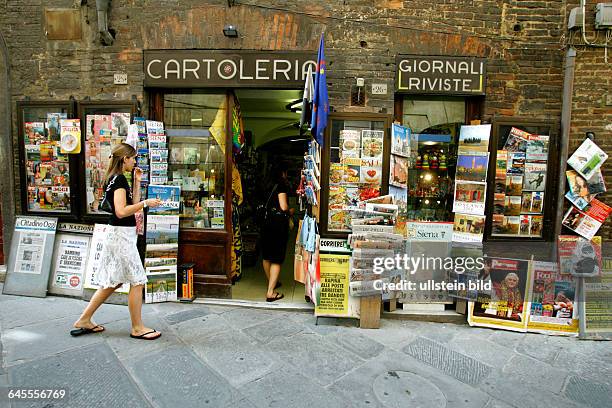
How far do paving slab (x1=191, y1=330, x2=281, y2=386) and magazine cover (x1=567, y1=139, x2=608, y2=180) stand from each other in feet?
14.9

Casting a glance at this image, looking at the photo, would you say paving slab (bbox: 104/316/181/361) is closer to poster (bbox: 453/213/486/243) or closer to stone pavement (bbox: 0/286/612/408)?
stone pavement (bbox: 0/286/612/408)

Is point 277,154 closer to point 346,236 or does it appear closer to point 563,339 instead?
point 346,236

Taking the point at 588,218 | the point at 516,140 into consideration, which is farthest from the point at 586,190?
the point at 516,140

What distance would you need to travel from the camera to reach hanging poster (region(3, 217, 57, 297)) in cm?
497

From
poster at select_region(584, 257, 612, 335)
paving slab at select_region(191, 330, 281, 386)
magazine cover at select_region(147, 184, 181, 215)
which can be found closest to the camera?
paving slab at select_region(191, 330, 281, 386)

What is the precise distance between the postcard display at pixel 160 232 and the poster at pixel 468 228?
3.93 meters

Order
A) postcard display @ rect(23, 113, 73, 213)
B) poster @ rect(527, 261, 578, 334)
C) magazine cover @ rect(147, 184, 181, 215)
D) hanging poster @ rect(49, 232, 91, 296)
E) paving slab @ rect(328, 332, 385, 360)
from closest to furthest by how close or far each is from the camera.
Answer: paving slab @ rect(328, 332, 385, 360)
poster @ rect(527, 261, 578, 334)
magazine cover @ rect(147, 184, 181, 215)
hanging poster @ rect(49, 232, 91, 296)
postcard display @ rect(23, 113, 73, 213)

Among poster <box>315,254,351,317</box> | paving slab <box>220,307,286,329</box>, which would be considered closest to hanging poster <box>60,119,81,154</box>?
paving slab <box>220,307,286,329</box>

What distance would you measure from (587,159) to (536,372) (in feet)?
9.56

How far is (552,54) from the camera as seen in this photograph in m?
4.75

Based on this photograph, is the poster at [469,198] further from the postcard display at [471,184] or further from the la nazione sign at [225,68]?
the la nazione sign at [225,68]

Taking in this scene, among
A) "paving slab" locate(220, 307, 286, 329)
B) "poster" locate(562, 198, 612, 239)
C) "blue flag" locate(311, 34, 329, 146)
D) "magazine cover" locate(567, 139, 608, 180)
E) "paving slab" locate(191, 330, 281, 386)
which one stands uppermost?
"blue flag" locate(311, 34, 329, 146)

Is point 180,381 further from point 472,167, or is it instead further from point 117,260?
point 472,167

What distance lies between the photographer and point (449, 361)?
363 centimetres
